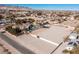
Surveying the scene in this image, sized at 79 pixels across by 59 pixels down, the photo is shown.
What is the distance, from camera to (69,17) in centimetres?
210

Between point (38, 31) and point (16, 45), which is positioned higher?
point (38, 31)

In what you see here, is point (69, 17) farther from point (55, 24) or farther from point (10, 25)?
point (10, 25)

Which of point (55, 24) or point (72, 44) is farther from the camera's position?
point (55, 24)

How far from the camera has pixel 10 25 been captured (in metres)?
2.10

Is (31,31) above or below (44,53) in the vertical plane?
above

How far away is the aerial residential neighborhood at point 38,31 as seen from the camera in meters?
2.02

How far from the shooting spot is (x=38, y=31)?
6.91ft

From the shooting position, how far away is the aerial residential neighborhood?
202 cm

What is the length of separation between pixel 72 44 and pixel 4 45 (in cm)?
87
